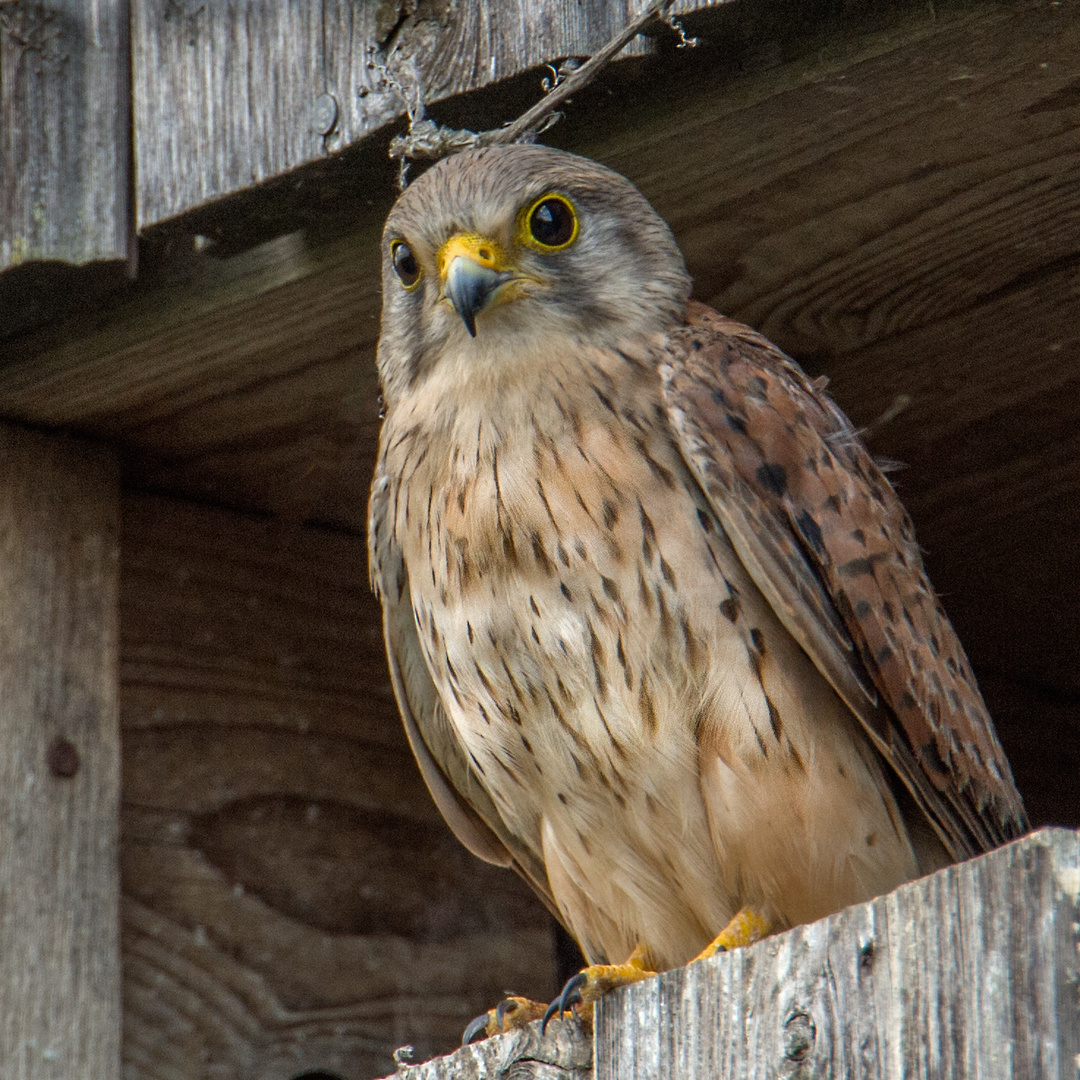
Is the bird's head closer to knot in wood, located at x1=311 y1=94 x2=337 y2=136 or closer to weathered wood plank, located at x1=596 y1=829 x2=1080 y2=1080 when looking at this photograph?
knot in wood, located at x1=311 y1=94 x2=337 y2=136

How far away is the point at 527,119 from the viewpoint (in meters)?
2.70

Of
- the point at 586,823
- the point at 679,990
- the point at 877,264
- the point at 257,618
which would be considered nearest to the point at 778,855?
the point at 586,823

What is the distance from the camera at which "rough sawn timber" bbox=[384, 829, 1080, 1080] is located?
158 centimetres

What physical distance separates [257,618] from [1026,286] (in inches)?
69.1

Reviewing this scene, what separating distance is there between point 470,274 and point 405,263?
0.18m

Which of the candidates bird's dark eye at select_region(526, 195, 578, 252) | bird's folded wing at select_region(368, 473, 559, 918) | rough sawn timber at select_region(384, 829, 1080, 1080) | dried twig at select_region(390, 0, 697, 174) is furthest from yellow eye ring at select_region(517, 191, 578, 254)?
rough sawn timber at select_region(384, 829, 1080, 1080)

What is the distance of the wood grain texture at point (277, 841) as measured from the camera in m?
3.50

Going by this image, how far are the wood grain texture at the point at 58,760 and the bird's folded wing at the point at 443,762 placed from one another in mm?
562

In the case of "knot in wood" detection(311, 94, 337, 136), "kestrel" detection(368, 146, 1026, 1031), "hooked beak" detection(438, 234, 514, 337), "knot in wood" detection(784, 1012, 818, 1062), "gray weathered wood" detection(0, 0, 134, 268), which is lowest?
"knot in wood" detection(784, 1012, 818, 1062)

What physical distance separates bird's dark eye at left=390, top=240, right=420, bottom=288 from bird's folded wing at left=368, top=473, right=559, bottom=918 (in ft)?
1.74

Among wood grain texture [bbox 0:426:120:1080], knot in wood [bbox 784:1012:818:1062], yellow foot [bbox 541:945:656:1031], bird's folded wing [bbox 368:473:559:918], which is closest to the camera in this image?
knot in wood [bbox 784:1012:818:1062]

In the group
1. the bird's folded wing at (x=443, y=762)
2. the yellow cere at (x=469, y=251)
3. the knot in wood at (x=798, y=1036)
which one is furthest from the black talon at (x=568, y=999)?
the yellow cere at (x=469, y=251)

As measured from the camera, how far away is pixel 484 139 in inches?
112

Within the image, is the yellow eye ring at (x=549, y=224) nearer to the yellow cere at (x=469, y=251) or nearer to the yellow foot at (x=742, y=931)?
the yellow cere at (x=469, y=251)
